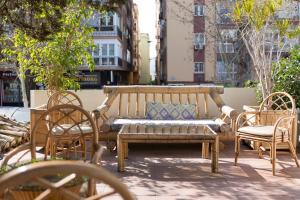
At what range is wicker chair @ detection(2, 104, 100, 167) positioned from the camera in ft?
9.10

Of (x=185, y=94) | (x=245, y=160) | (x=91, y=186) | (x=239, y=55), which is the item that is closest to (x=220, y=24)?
(x=239, y=55)

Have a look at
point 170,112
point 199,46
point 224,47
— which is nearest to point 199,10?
point 199,46

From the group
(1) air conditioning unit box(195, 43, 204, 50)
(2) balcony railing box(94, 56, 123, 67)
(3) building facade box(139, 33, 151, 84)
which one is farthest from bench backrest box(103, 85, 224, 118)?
(3) building facade box(139, 33, 151, 84)

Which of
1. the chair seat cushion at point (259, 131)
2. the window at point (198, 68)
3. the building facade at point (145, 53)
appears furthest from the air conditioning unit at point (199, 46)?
the building facade at point (145, 53)

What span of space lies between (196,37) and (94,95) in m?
25.2

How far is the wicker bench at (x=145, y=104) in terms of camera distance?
18.3ft

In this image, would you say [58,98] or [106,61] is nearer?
[58,98]

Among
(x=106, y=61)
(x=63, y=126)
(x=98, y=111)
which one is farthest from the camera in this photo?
(x=106, y=61)

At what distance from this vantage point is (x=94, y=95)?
7.32 meters

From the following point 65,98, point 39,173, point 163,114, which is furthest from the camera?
point 65,98

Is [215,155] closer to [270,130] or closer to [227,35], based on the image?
[270,130]

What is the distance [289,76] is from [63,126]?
379 cm

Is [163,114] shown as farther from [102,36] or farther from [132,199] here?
[102,36]

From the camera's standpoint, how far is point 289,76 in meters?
6.52
